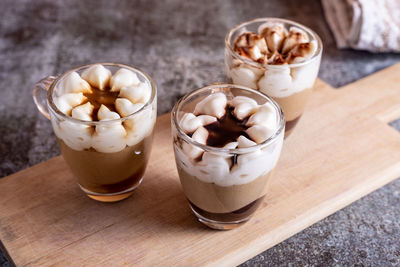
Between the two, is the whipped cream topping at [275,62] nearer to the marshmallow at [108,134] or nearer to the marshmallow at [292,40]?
the marshmallow at [292,40]

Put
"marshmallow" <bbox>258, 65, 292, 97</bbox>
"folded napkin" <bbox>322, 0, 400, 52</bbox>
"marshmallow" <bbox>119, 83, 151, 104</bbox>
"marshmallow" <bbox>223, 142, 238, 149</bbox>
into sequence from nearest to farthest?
"marshmallow" <bbox>223, 142, 238, 149</bbox> < "marshmallow" <bbox>119, 83, 151, 104</bbox> < "marshmallow" <bbox>258, 65, 292, 97</bbox> < "folded napkin" <bbox>322, 0, 400, 52</bbox>

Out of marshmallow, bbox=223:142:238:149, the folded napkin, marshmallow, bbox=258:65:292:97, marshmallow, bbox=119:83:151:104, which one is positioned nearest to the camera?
marshmallow, bbox=223:142:238:149

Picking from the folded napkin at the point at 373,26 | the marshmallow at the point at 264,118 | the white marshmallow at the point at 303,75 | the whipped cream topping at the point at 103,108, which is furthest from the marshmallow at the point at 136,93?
the folded napkin at the point at 373,26

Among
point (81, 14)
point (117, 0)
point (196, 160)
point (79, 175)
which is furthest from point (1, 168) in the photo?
point (117, 0)

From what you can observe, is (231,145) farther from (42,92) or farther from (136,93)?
(42,92)

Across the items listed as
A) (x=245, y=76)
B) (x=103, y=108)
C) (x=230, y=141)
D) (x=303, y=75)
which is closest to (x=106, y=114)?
(x=103, y=108)

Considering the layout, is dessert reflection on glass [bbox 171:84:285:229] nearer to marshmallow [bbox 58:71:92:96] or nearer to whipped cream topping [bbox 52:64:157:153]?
whipped cream topping [bbox 52:64:157:153]

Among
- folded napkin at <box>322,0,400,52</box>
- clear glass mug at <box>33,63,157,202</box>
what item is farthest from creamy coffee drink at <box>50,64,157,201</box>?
folded napkin at <box>322,0,400,52</box>
